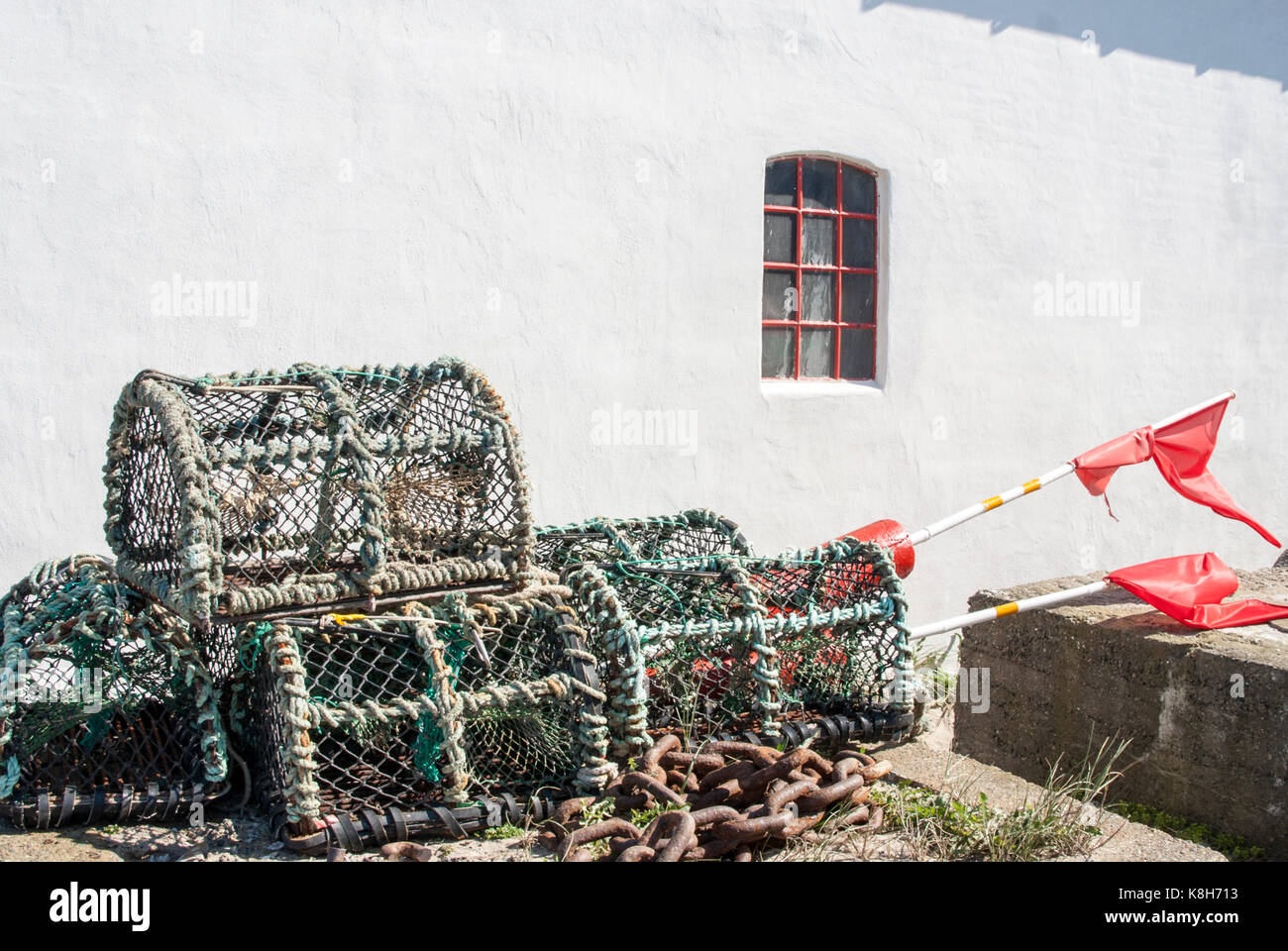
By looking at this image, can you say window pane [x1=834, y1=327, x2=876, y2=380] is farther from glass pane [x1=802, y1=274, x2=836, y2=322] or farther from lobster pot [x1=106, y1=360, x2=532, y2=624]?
lobster pot [x1=106, y1=360, x2=532, y2=624]

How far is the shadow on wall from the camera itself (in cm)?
646

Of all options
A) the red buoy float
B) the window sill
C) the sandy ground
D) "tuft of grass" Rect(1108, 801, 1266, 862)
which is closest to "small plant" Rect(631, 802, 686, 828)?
the sandy ground

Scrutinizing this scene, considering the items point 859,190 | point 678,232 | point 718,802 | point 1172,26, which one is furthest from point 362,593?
point 1172,26

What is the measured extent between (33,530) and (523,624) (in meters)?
2.32

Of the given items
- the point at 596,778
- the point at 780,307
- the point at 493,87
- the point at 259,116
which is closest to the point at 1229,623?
the point at 596,778

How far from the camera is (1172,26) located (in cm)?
700

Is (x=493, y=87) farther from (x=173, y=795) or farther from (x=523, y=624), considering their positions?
(x=173, y=795)

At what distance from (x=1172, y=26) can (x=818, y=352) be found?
3.17m

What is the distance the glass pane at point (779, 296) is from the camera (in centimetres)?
600

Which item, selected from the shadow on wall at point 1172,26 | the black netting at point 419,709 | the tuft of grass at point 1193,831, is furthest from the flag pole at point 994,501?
the shadow on wall at point 1172,26

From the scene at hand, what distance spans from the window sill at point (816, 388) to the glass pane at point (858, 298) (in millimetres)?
347

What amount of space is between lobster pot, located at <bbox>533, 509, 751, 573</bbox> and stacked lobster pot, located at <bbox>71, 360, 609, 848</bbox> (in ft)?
1.51

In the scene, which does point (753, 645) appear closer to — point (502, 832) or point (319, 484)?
point (502, 832)
